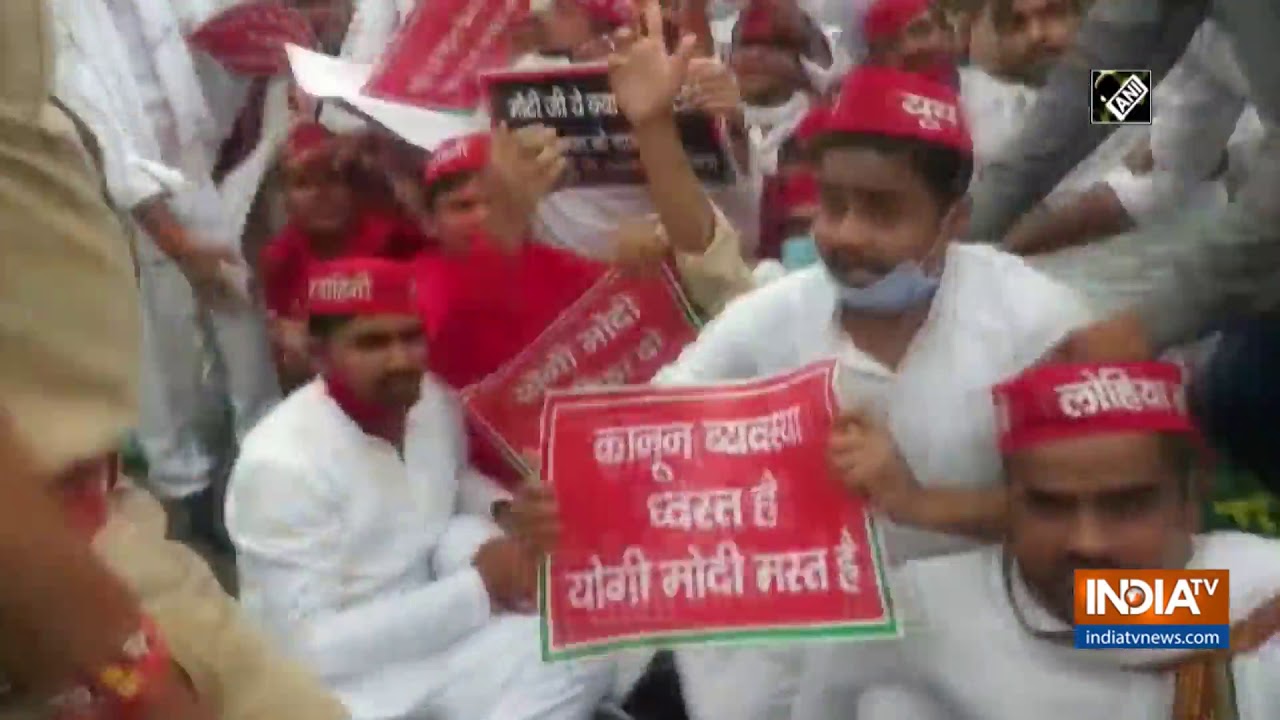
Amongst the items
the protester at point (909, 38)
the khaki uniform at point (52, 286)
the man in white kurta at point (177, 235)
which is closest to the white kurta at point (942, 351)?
the protester at point (909, 38)

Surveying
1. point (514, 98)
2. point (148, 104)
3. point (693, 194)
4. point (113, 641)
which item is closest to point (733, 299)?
point (693, 194)

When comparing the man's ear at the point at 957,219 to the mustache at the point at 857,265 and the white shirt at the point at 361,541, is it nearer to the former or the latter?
the mustache at the point at 857,265

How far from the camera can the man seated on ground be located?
2.83 feet

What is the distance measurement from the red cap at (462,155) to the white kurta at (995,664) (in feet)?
1.18

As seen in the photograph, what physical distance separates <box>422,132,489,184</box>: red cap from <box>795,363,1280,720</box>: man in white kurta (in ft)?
1.13

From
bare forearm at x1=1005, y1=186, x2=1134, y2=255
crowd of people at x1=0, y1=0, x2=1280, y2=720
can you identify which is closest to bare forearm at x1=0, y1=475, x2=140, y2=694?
crowd of people at x1=0, y1=0, x2=1280, y2=720

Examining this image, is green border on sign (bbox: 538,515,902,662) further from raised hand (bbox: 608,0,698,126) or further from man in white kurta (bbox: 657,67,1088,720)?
raised hand (bbox: 608,0,698,126)

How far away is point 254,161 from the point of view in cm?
90

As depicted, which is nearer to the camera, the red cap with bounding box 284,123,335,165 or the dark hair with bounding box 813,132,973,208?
the dark hair with bounding box 813,132,973,208

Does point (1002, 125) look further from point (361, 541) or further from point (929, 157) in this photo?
point (361, 541)

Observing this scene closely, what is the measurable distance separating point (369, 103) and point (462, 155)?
0.08 metres

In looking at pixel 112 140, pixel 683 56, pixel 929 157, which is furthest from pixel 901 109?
pixel 112 140

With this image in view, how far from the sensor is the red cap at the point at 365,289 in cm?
83

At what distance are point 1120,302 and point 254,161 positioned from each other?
0.55 m
